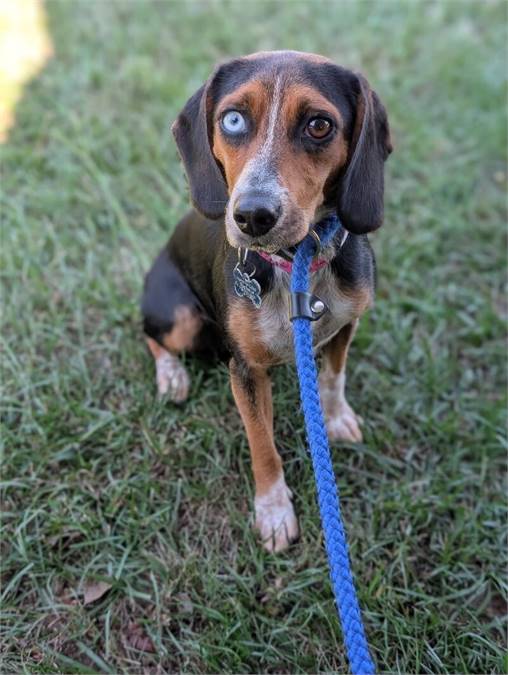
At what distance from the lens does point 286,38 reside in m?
6.52

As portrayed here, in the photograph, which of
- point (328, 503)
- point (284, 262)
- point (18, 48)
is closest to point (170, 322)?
point (284, 262)

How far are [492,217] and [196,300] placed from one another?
2.70 meters

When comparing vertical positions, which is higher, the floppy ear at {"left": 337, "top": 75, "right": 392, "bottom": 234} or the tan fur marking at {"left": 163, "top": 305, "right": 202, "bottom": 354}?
the floppy ear at {"left": 337, "top": 75, "right": 392, "bottom": 234}

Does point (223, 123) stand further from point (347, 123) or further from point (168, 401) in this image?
point (168, 401)

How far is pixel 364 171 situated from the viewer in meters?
2.52

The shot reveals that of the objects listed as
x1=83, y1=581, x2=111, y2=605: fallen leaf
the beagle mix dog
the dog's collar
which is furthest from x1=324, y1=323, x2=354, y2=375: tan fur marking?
x1=83, y1=581, x2=111, y2=605: fallen leaf

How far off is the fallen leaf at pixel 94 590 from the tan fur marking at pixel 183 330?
1268 mm

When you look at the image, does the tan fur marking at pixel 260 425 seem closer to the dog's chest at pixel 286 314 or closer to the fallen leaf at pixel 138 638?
the dog's chest at pixel 286 314

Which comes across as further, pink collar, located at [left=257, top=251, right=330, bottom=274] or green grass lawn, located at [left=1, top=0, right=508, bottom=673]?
green grass lawn, located at [left=1, top=0, right=508, bottom=673]

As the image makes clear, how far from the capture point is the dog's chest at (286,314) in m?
2.83

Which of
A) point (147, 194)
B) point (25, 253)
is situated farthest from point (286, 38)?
point (25, 253)

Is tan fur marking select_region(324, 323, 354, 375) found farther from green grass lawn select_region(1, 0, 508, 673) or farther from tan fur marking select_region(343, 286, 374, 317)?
green grass lawn select_region(1, 0, 508, 673)

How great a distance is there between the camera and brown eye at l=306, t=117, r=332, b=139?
242 cm

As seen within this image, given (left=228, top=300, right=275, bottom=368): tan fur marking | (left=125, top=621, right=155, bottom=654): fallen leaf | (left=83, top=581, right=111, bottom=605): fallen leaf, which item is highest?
(left=228, top=300, right=275, bottom=368): tan fur marking
